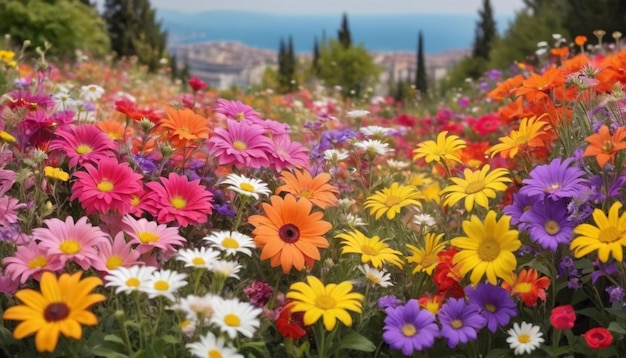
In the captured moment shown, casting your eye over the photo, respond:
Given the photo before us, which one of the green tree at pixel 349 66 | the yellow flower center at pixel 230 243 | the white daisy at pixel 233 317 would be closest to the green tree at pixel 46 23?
the green tree at pixel 349 66

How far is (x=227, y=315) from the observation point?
1223 mm

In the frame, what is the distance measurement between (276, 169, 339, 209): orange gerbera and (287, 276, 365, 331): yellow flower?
35cm

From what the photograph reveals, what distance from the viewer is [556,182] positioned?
1.59m

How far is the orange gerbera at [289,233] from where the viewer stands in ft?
5.03

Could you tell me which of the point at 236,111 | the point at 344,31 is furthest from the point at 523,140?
the point at 344,31

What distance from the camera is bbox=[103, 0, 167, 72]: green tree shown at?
1087 inches

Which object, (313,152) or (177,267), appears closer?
(177,267)

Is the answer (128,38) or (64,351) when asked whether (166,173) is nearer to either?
(64,351)

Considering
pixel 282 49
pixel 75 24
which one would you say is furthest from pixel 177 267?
pixel 282 49

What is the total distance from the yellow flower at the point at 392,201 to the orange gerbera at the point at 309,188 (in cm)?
11

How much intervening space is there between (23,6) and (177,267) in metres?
16.2

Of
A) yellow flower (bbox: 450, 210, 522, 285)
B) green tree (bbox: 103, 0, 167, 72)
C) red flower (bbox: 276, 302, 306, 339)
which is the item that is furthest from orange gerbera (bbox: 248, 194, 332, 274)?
green tree (bbox: 103, 0, 167, 72)

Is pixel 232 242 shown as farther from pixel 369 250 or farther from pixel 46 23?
pixel 46 23

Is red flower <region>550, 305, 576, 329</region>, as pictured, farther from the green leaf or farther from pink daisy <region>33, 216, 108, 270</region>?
pink daisy <region>33, 216, 108, 270</region>
